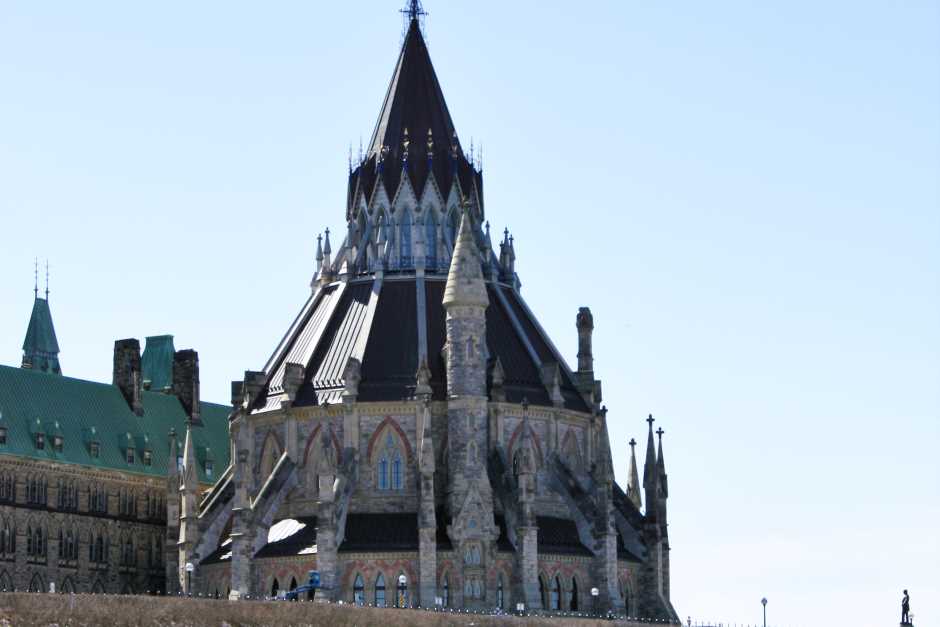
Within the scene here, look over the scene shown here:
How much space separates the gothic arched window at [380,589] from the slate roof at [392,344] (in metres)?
11.6

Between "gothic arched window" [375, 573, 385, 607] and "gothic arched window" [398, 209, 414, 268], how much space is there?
23669 millimetres

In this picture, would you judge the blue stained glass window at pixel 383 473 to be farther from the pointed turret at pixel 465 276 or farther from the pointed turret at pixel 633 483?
the pointed turret at pixel 633 483

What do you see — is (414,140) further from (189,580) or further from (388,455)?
(189,580)

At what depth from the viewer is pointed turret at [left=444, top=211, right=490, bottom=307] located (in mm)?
142000

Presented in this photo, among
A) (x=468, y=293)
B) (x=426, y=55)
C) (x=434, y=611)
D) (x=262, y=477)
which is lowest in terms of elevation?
(x=434, y=611)

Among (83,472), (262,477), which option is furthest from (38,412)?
(262,477)

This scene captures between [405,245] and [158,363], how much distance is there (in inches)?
1520

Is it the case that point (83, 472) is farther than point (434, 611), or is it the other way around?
point (83, 472)

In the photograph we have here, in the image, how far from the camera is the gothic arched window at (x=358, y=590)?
136 m

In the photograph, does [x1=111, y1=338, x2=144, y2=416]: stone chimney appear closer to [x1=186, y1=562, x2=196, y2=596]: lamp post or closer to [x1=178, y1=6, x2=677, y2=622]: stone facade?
[x1=178, y1=6, x2=677, y2=622]: stone facade

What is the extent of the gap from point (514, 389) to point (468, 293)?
7.44 meters

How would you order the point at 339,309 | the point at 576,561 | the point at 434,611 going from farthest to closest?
the point at 339,309, the point at 576,561, the point at 434,611

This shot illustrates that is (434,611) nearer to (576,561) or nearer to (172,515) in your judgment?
(576,561)

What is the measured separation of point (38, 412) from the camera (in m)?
157
